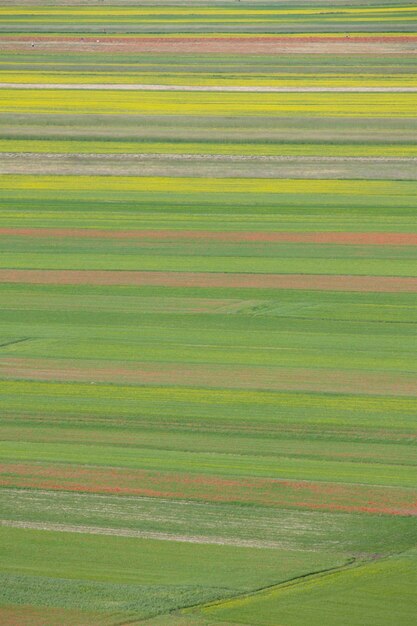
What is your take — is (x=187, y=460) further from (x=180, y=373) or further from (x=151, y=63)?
(x=151, y=63)

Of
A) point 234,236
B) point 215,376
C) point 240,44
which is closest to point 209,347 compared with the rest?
point 215,376

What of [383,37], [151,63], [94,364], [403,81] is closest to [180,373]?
[94,364]

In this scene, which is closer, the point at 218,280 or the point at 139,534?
the point at 139,534

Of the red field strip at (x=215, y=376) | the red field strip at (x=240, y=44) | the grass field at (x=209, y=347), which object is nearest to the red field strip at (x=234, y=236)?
the grass field at (x=209, y=347)

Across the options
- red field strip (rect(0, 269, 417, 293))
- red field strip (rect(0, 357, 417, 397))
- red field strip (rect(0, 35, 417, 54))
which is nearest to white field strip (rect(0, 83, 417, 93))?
red field strip (rect(0, 35, 417, 54))

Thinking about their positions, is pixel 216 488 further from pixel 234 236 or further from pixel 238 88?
pixel 238 88

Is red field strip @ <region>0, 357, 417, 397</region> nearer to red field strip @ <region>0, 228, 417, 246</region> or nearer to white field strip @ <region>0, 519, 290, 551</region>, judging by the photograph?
white field strip @ <region>0, 519, 290, 551</region>
